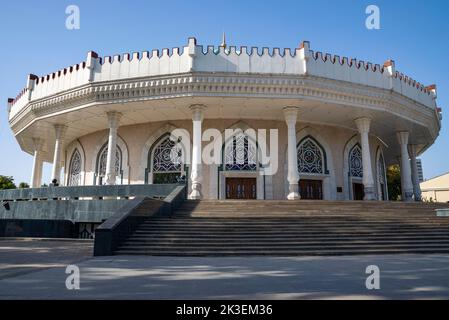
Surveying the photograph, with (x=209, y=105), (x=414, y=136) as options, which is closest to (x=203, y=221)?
(x=209, y=105)

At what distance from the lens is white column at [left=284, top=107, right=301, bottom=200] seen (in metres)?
16.1

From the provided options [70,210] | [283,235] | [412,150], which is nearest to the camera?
[283,235]

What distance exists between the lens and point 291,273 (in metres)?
5.50

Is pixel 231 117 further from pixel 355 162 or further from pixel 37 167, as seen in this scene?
pixel 37 167

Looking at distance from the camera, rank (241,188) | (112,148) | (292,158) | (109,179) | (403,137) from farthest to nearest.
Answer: (403,137) → (241,188) → (112,148) → (109,179) → (292,158)

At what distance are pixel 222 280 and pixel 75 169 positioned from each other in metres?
20.8

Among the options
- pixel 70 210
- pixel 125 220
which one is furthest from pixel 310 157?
pixel 125 220

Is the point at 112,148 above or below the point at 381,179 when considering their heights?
above

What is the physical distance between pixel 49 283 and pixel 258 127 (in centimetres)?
1573

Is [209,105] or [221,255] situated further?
[209,105]

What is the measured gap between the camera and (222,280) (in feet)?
16.1

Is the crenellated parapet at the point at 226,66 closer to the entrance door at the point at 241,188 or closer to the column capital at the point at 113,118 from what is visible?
the column capital at the point at 113,118

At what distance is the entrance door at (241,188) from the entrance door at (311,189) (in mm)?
2903

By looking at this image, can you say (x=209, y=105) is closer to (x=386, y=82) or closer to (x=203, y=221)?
(x=203, y=221)
